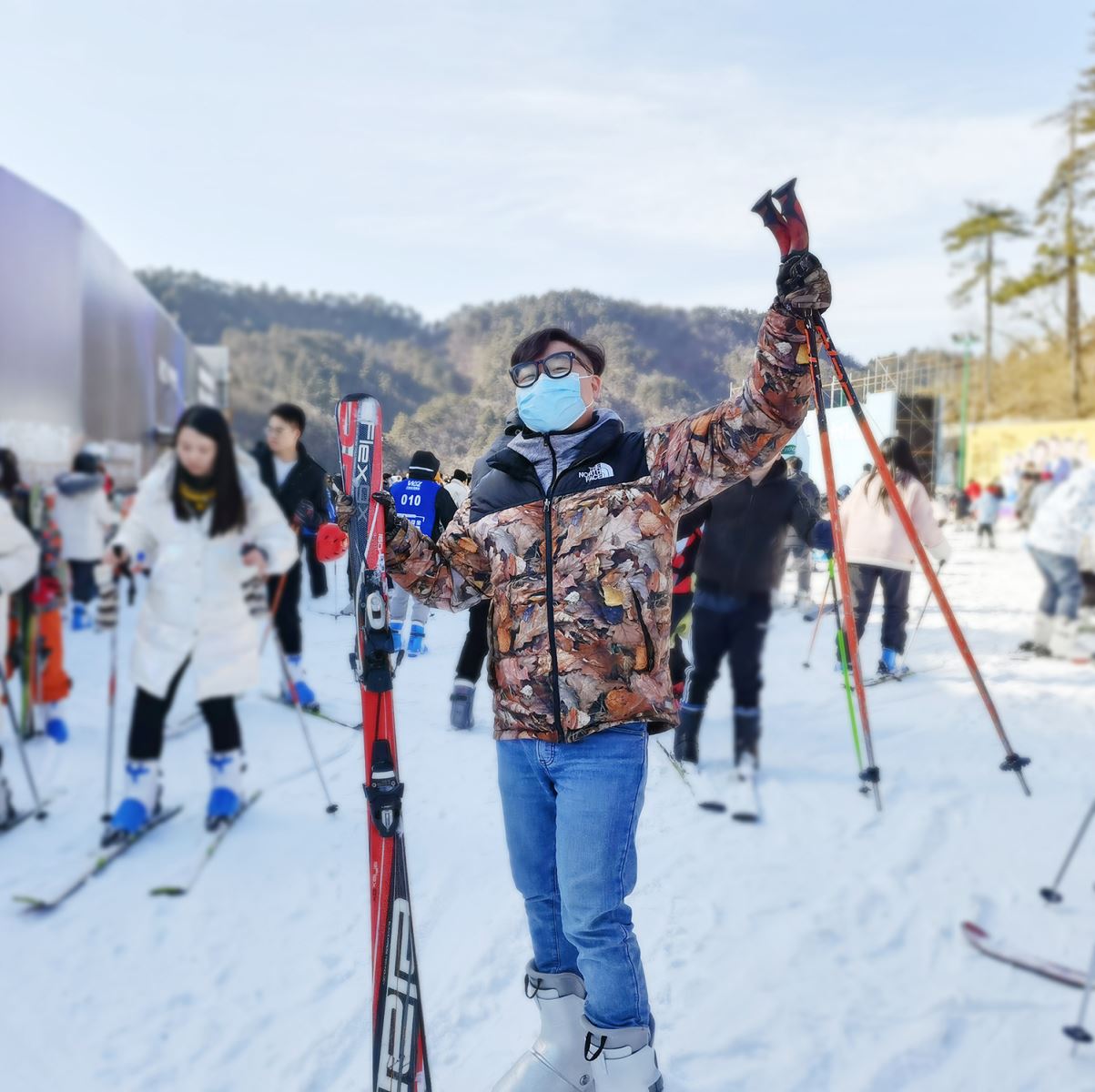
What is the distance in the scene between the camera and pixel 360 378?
1.79m

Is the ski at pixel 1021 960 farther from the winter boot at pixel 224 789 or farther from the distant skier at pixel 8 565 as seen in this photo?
the distant skier at pixel 8 565

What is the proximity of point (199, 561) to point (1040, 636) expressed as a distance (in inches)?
149

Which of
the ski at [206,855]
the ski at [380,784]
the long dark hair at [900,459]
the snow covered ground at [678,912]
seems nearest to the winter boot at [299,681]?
the snow covered ground at [678,912]

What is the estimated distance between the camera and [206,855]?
12.0ft

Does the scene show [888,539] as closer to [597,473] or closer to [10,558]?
[597,473]

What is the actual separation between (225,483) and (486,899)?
1996mm

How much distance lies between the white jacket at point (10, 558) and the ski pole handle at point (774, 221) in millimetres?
4006

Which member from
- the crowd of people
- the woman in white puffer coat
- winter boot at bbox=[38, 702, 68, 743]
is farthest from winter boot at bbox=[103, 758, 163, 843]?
the crowd of people

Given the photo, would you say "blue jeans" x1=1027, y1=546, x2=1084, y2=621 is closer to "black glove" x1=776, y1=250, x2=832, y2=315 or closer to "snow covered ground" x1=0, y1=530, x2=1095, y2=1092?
"snow covered ground" x1=0, y1=530, x2=1095, y2=1092

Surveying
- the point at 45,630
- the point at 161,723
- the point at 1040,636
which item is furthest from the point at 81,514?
the point at 1040,636

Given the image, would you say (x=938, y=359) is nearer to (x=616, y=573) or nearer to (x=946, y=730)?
(x=616, y=573)

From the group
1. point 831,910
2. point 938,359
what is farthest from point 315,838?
point 938,359

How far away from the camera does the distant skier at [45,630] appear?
4961mm

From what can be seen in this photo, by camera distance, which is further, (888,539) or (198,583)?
(198,583)
